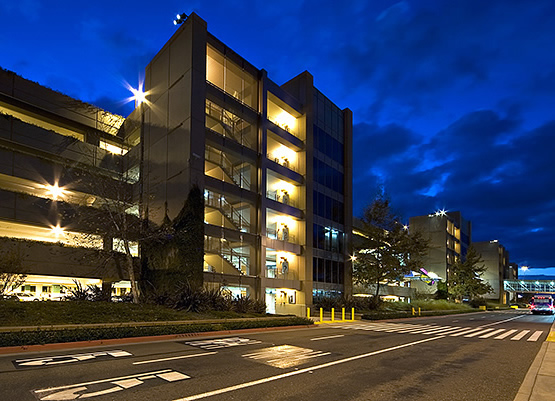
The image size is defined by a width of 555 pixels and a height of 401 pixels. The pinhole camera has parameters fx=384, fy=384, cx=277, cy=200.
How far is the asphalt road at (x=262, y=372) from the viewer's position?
752cm

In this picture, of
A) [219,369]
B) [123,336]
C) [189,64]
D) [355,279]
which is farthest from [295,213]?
[219,369]

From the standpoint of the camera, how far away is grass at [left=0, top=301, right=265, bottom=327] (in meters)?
14.3

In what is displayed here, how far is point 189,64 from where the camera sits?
29859 millimetres

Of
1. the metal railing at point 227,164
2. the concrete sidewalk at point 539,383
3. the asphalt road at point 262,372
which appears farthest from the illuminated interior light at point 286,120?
the concrete sidewalk at point 539,383

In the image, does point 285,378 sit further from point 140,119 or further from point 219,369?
point 140,119

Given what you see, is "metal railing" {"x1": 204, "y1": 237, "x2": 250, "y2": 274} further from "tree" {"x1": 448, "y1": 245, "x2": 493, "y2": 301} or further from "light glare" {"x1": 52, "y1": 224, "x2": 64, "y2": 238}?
"tree" {"x1": 448, "y1": 245, "x2": 493, "y2": 301}

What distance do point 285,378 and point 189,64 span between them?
26.6 meters

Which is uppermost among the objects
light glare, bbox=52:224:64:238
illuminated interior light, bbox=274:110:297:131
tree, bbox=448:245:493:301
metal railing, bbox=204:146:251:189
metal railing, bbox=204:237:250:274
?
illuminated interior light, bbox=274:110:297:131

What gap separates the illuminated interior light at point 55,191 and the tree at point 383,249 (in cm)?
2995

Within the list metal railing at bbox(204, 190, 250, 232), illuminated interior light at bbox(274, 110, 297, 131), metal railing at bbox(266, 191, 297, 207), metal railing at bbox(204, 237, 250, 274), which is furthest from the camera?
illuminated interior light at bbox(274, 110, 297, 131)

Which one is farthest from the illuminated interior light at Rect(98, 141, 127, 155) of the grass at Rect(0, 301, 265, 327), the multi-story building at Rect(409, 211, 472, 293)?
the multi-story building at Rect(409, 211, 472, 293)

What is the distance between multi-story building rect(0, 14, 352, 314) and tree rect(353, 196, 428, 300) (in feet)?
11.2

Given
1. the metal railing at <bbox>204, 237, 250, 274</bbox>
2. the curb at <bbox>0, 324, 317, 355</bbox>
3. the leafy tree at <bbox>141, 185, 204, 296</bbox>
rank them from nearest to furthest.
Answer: the curb at <bbox>0, 324, 317, 355</bbox>
the leafy tree at <bbox>141, 185, 204, 296</bbox>
the metal railing at <bbox>204, 237, 250, 274</bbox>

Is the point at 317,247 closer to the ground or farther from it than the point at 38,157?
closer to the ground
